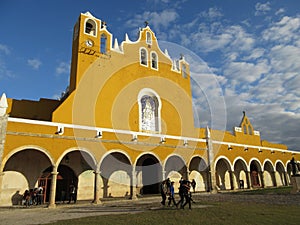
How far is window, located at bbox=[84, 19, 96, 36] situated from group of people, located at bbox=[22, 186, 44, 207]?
12906 millimetres

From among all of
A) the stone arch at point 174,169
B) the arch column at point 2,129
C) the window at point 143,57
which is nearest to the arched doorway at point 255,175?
the stone arch at point 174,169

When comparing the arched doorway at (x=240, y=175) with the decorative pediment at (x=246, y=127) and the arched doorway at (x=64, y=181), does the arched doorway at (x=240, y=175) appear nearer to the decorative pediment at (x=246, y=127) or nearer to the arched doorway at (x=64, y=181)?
the decorative pediment at (x=246, y=127)

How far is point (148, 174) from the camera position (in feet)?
67.8

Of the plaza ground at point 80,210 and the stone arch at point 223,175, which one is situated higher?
the stone arch at point 223,175

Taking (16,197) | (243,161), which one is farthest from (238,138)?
(16,197)

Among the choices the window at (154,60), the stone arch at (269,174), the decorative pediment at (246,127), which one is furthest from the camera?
the decorative pediment at (246,127)

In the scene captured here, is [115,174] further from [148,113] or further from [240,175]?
[240,175]

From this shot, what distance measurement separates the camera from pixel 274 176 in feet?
94.9

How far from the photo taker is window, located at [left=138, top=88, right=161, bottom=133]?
2150 centimetres

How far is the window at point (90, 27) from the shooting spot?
2089 centimetres

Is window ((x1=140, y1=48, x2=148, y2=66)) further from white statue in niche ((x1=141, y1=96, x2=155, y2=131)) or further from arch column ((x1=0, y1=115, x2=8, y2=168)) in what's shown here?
arch column ((x1=0, y1=115, x2=8, y2=168))

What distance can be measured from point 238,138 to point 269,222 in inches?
861

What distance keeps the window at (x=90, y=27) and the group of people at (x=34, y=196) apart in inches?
508

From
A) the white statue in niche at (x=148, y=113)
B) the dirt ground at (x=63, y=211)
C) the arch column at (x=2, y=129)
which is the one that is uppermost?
the white statue in niche at (x=148, y=113)
